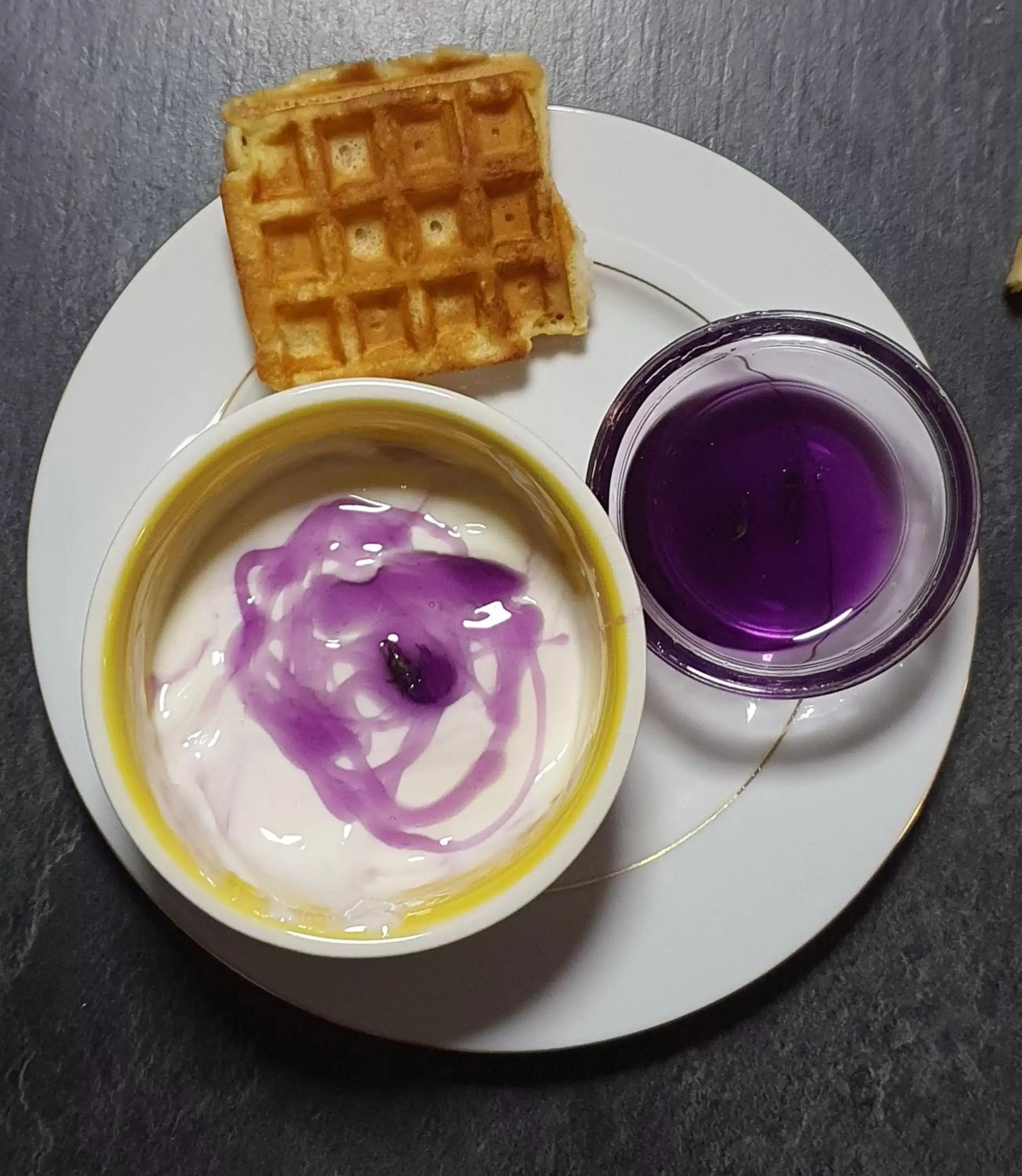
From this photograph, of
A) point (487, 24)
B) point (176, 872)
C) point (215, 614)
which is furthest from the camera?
point (487, 24)

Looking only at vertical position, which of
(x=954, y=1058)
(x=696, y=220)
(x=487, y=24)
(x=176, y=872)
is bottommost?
(x=954, y=1058)

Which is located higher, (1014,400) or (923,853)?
(1014,400)

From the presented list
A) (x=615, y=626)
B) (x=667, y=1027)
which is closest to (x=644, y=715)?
(x=615, y=626)

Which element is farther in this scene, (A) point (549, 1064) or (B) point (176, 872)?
(A) point (549, 1064)

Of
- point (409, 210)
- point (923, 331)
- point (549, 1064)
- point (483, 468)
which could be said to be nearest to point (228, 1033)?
point (549, 1064)

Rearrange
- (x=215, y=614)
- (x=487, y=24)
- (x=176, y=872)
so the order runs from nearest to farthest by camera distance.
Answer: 1. (x=176, y=872)
2. (x=215, y=614)
3. (x=487, y=24)

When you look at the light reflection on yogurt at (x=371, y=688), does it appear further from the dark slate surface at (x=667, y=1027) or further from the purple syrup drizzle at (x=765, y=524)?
the dark slate surface at (x=667, y=1027)

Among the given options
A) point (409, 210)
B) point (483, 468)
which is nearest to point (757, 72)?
point (409, 210)

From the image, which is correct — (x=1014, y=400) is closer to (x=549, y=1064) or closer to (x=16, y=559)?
(x=549, y=1064)
